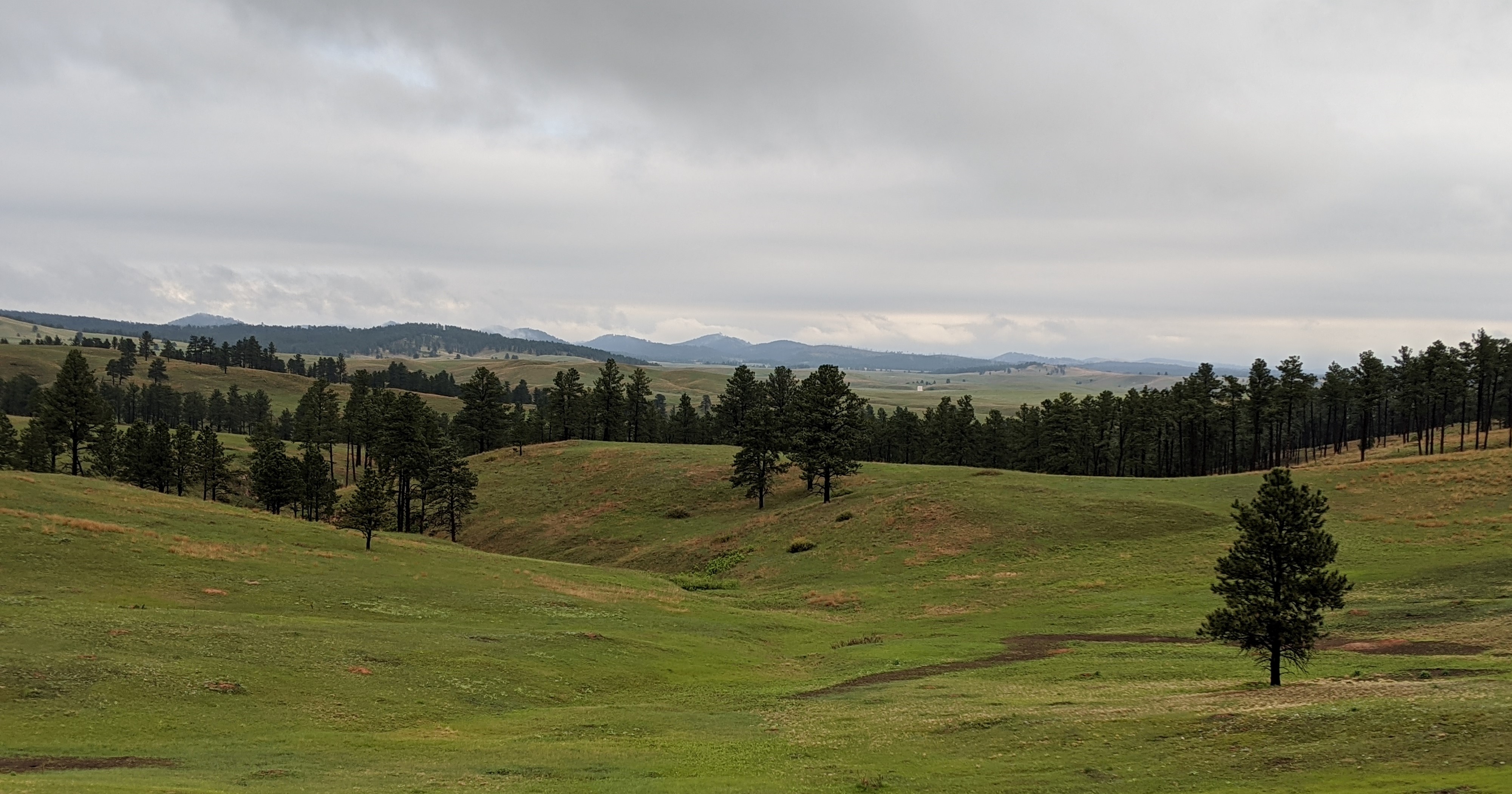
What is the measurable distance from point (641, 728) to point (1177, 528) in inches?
2257

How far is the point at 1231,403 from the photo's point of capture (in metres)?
113

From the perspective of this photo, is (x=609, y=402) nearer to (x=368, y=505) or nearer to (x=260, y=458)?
(x=260, y=458)

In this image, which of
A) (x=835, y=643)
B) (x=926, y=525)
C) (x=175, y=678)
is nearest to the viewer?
(x=175, y=678)

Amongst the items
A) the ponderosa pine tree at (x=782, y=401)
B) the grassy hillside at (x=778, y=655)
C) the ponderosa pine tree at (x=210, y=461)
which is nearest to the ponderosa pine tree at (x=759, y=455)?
the ponderosa pine tree at (x=782, y=401)

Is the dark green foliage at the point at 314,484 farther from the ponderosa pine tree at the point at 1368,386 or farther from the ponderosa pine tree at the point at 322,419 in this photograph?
the ponderosa pine tree at the point at 1368,386

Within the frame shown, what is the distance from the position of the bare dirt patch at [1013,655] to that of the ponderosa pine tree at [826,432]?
1823 inches

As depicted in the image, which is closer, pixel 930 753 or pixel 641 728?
pixel 930 753

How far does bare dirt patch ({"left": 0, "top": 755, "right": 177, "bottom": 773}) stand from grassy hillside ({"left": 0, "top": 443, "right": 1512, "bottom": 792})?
61 centimetres

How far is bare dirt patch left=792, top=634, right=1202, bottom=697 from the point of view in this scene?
36.2 meters

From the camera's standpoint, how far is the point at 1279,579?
2989cm

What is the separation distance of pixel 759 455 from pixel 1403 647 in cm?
6839

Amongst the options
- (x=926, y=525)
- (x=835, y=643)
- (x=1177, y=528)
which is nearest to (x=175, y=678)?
(x=835, y=643)

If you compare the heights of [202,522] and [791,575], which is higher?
[202,522]

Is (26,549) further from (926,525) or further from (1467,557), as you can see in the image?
(1467,557)
